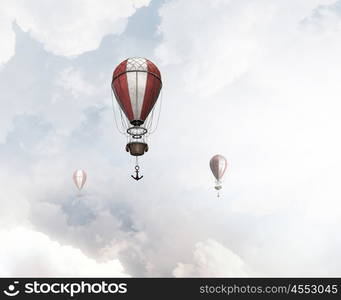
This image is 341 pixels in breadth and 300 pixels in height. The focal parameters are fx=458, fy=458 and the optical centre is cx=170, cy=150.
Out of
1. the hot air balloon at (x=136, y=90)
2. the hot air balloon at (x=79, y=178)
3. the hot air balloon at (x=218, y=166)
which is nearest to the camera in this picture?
the hot air balloon at (x=136, y=90)

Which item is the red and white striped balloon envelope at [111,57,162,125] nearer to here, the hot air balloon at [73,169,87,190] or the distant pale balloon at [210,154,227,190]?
the distant pale balloon at [210,154,227,190]

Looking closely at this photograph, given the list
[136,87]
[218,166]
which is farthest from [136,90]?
[218,166]

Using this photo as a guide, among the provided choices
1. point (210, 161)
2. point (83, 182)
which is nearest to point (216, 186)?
point (210, 161)

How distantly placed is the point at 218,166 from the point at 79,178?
66.4 ft

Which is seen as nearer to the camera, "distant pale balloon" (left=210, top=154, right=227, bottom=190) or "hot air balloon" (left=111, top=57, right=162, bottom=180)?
"hot air balloon" (left=111, top=57, right=162, bottom=180)

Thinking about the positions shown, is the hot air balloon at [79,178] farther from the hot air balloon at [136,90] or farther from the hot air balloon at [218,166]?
the hot air balloon at [136,90]

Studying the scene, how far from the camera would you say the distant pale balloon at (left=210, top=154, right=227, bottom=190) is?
50250 millimetres

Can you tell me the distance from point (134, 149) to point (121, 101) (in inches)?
146

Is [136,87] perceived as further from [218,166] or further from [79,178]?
[79,178]

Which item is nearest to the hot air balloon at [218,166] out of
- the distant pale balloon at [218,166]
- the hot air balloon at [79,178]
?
the distant pale balloon at [218,166]

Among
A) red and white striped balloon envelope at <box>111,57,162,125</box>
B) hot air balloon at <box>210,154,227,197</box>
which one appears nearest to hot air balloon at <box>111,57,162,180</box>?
red and white striped balloon envelope at <box>111,57,162,125</box>

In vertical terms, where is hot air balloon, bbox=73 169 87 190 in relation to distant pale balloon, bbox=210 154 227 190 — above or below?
above

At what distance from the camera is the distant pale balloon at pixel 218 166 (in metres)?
50.2

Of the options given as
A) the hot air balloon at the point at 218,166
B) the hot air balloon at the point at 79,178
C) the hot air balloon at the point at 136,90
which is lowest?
the hot air balloon at the point at 136,90
